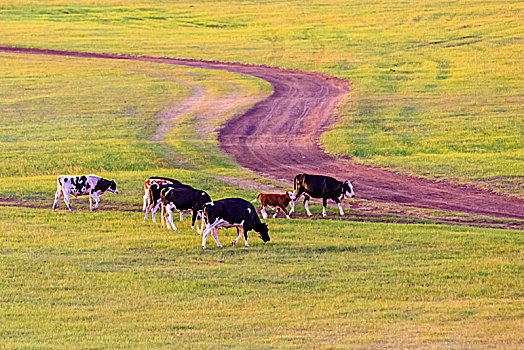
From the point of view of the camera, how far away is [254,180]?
38531mm

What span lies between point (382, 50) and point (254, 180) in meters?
46.0

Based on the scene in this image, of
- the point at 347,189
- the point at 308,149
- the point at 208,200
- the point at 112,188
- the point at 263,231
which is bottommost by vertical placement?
the point at 263,231

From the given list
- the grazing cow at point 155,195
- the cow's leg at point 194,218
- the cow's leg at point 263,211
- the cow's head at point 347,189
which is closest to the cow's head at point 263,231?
the cow's leg at point 194,218

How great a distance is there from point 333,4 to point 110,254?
285ft

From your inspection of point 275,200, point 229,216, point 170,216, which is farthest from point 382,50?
point 229,216

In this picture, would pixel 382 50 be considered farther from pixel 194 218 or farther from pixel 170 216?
pixel 170 216

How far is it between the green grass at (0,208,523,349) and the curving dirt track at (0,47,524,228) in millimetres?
6085

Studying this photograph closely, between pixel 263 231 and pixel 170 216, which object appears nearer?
pixel 263 231

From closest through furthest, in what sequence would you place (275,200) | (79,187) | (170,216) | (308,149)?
(170,216) < (275,200) < (79,187) < (308,149)

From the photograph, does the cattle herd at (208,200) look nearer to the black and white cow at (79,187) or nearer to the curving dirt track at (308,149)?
the black and white cow at (79,187)

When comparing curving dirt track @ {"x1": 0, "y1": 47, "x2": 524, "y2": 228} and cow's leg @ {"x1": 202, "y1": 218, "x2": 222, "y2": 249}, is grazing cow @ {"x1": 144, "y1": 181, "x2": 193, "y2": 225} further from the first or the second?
curving dirt track @ {"x1": 0, "y1": 47, "x2": 524, "y2": 228}

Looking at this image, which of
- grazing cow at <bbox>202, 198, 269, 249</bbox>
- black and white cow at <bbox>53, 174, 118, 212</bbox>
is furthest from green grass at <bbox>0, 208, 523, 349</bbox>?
black and white cow at <bbox>53, 174, 118, 212</bbox>

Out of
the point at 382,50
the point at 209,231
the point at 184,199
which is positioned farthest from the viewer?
the point at 382,50

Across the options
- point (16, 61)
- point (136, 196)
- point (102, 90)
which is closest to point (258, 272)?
point (136, 196)
